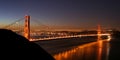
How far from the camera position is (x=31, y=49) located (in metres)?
4.33

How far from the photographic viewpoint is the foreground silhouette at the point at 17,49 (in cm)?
390

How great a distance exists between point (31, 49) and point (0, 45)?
1.89 feet

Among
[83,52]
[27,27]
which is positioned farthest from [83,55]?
[27,27]

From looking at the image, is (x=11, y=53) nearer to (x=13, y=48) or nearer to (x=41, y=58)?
(x=13, y=48)

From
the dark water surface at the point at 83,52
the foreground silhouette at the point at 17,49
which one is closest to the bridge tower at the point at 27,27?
the dark water surface at the point at 83,52

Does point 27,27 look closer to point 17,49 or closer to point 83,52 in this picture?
point 83,52

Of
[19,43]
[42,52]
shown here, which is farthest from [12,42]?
[42,52]

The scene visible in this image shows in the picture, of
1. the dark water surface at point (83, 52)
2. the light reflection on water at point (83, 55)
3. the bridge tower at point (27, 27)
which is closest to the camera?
the light reflection on water at point (83, 55)

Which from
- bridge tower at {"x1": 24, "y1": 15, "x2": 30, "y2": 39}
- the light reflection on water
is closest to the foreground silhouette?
the light reflection on water

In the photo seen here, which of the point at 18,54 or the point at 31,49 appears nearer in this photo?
the point at 18,54

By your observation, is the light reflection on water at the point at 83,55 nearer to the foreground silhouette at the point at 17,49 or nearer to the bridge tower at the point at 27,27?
the bridge tower at the point at 27,27

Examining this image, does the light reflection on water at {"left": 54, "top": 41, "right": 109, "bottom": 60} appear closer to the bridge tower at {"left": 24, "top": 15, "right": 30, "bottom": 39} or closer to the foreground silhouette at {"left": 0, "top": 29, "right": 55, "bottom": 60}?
the bridge tower at {"left": 24, "top": 15, "right": 30, "bottom": 39}

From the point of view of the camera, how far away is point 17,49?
4070mm

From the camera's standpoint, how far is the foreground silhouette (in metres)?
3.90
